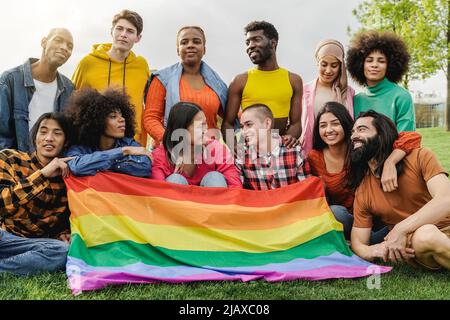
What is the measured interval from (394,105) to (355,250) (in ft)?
7.00

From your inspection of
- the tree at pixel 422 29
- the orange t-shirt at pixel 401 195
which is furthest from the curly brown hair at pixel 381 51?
the tree at pixel 422 29

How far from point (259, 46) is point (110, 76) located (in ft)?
6.34

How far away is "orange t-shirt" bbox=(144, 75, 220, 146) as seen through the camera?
6035 millimetres

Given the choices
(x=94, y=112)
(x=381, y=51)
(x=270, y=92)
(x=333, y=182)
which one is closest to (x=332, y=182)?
(x=333, y=182)

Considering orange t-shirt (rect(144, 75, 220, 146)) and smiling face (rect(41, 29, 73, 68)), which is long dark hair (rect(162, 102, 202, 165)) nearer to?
orange t-shirt (rect(144, 75, 220, 146))

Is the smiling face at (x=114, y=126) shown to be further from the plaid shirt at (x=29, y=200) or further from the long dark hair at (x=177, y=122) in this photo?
the plaid shirt at (x=29, y=200)

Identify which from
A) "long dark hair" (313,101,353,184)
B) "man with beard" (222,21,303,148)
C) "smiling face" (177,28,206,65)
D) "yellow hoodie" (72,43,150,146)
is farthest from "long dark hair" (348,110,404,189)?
"yellow hoodie" (72,43,150,146)

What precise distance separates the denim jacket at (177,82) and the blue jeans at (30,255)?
7.11 feet

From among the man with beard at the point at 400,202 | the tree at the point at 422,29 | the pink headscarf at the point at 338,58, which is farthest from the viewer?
the tree at the point at 422,29

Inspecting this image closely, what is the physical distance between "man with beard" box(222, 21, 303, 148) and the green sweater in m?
0.82

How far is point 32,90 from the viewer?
587 cm

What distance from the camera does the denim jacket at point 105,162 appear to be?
15.5 feet

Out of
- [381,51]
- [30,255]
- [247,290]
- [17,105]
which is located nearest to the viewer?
[247,290]

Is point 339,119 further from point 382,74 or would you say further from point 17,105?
point 17,105
